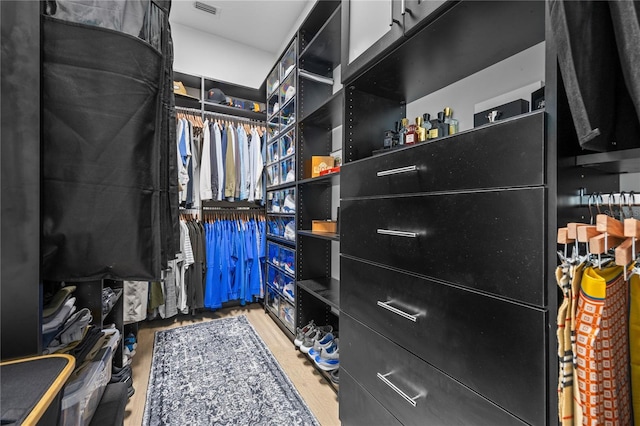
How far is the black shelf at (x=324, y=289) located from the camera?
173cm

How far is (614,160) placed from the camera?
547mm

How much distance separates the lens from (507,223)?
68 centimetres

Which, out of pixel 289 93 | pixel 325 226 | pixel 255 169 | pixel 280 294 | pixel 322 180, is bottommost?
pixel 280 294

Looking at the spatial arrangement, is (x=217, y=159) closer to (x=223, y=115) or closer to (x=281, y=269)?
(x=223, y=115)

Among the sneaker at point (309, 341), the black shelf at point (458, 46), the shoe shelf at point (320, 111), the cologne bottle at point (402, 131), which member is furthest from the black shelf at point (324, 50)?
the sneaker at point (309, 341)

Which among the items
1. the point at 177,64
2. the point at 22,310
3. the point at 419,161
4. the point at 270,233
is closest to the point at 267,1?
the point at 177,64

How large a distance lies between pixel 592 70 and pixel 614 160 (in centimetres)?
18

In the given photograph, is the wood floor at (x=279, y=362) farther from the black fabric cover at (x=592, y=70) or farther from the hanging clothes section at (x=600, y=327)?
the black fabric cover at (x=592, y=70)

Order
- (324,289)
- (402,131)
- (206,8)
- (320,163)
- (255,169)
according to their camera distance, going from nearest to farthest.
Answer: (402,131) < (324,289) < (320,163) < (206,8) < (255,169)

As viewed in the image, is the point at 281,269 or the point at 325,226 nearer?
the point at 325,226

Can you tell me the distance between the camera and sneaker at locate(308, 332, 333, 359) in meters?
1.81

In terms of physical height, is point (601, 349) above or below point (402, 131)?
below

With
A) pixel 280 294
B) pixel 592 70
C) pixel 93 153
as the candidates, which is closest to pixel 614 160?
pixel 592 70

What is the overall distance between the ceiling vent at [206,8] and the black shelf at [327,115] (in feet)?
Result: 5.17
